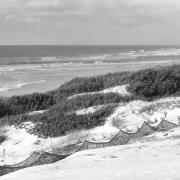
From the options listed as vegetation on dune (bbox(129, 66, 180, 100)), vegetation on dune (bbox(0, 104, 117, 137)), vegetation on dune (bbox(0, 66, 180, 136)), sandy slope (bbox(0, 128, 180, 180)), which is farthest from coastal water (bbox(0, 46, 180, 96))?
sandy slope (bbox(0, 128, 180, 180))

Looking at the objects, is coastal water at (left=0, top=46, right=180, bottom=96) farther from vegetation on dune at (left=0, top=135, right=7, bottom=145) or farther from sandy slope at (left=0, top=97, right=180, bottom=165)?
vegetation on dune at (left=0, top=135, right=7, bottom=145)

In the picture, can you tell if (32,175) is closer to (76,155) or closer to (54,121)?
(76,155)

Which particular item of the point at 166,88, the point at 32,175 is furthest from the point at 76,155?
the point at 166,88

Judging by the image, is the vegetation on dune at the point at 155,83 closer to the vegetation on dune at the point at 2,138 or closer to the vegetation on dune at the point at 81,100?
the vegetation on dune at the point at 81,100

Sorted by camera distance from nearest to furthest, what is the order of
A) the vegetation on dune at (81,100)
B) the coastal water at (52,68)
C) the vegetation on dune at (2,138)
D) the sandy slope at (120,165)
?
the sandy slope at (120,165)
the vegetation on dune at (2,138)
the vegetation on dune at (81,100)
the coastal water at (52,68)

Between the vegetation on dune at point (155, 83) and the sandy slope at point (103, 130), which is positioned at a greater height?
the vegetation on dune at point (155, 83)

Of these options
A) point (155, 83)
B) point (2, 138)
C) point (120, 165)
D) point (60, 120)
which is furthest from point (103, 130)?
point (155, 83)

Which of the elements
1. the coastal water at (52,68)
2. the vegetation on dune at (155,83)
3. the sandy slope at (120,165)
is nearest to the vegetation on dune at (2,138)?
the sandy slope at (120,165)

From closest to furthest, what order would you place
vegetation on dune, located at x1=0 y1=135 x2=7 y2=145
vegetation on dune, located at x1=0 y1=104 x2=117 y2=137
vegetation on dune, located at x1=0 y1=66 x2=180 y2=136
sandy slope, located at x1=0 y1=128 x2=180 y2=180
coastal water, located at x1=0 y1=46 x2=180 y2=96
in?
1. sandy slope, located at x1=0 y1=128 x2=180 y2=180
2. vegetation on dune, located at x1=0 y1=135 x2=7 y2=145
3. vegetation on dune, located at x1=0 y1=104 x2=117 y2=137
4. vegetation on dune, located at x1=0 y1=66 x2=180 y2=136
5. coastal water, located at x1=0 y1=46 x2=180 y2=96

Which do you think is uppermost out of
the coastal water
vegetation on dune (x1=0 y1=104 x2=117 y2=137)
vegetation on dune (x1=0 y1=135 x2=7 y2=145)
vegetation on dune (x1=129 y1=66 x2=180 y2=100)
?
vegetation on dune (x1=129 y1=66 x2=180 y2=100)
